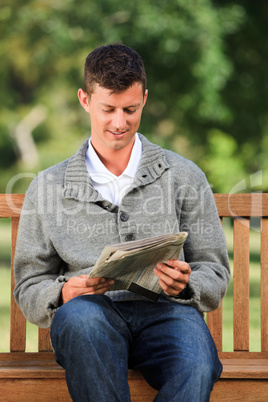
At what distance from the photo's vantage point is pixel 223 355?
112 inches

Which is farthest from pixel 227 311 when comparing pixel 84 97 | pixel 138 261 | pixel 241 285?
pixel 138 261

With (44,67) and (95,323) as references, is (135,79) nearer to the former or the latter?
(95,323)

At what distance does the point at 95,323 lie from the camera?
2156 millimetres

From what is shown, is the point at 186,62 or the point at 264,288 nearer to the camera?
the point at 264,288

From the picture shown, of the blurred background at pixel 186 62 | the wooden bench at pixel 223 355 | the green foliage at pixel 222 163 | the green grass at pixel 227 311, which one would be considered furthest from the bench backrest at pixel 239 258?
the green foliage at pixel 222 163

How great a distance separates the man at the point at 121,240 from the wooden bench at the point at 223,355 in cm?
24

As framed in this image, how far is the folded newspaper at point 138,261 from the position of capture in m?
2.03

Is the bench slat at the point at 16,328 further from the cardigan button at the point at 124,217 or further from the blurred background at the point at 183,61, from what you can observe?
the blurred background at the point at 183,61

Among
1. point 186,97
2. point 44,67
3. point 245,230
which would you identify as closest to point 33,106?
point 44,67

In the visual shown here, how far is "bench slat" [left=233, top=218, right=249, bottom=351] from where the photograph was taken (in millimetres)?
2945

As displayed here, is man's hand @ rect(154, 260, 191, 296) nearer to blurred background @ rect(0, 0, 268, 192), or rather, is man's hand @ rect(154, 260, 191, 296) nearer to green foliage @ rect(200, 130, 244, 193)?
blurred background @ rect(0, 0, 268, 192)

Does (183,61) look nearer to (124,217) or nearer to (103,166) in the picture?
(103,166)

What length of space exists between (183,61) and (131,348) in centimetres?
1066

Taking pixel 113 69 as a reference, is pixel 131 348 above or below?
below
